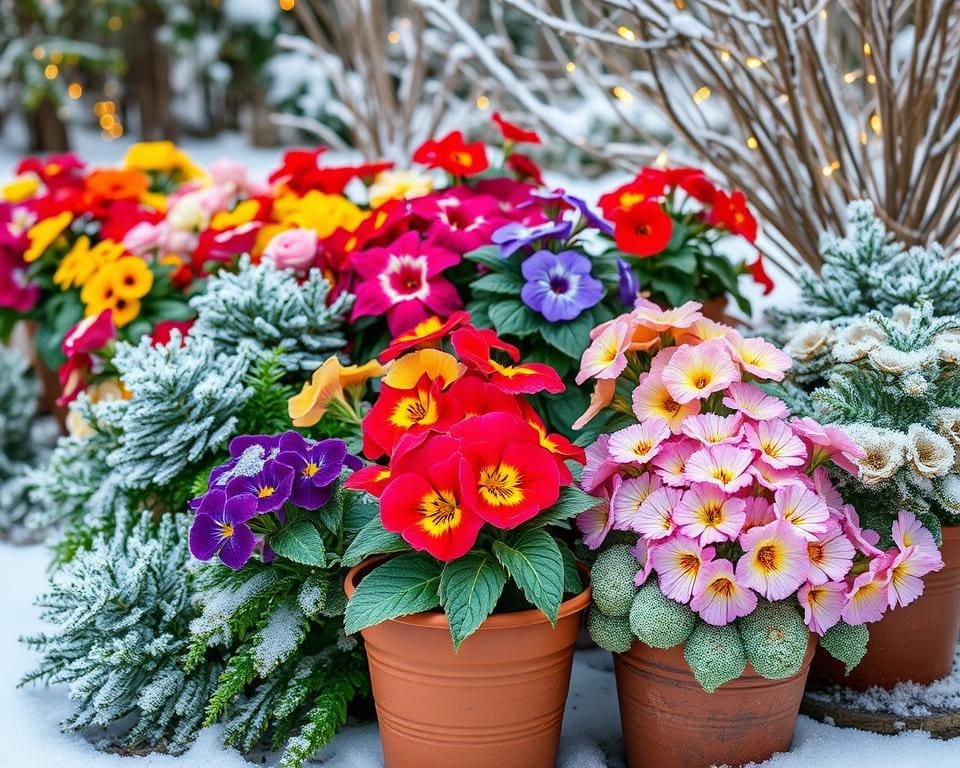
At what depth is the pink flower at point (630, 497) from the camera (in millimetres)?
1380

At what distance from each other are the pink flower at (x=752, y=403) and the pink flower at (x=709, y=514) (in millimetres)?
132

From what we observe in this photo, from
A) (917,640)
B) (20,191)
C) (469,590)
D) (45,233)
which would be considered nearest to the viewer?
(469,590)

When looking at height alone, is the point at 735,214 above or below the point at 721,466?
above

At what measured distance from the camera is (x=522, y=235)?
70.7 inches

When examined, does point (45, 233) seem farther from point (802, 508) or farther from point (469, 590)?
point (802, 508)

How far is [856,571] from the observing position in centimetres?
137

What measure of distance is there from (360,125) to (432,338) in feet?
8.26

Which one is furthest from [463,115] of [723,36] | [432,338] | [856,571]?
[856,571]

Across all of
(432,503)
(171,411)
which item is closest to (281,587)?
(432,503)

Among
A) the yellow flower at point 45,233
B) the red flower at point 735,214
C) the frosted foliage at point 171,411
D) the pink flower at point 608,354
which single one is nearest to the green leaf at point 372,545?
the pink flower at point 608,354

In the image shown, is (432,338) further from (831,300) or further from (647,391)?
(831,300)

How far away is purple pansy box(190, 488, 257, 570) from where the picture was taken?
1345mm

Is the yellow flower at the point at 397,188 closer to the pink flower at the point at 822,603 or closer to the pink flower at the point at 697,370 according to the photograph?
the pink flower at the point at 697,370

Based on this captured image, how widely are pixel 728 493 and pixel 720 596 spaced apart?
0.13 meters
